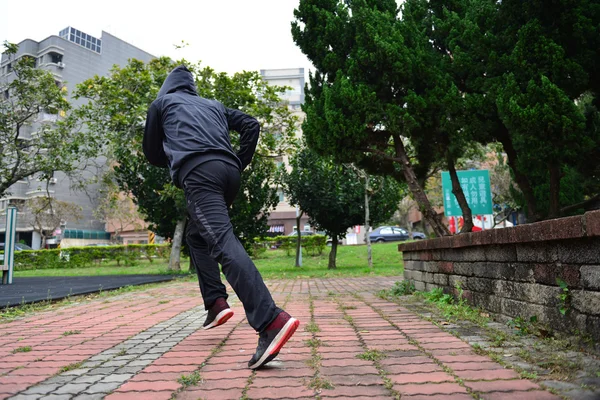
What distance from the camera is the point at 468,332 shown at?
312 centimetres

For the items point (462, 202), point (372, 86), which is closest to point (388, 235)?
point (462, 202)

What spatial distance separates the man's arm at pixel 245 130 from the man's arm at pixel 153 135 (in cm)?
48

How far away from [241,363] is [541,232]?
1.96 meters

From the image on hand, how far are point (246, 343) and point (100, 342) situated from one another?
3.52 feet

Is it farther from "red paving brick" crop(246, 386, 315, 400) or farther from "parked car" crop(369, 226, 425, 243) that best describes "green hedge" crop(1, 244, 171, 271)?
"red paving brick" crop(246, 386, 315, 400)

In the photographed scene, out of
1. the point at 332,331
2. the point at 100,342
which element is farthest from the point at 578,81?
→ the point at 100,342

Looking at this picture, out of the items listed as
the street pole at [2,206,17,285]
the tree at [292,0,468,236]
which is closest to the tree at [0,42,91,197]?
the street pole at [2,206,17,285]

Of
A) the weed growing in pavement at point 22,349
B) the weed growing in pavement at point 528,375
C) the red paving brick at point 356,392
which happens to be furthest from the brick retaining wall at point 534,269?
the weed growing in pavement at point 22,349

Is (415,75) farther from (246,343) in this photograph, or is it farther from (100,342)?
(100,342)

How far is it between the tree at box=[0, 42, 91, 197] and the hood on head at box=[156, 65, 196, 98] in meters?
14.5

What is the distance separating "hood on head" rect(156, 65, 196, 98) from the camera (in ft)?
10.5

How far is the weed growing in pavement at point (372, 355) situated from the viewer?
2471 mm

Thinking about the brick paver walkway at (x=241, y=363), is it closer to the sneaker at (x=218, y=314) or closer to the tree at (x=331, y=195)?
the sneaker at (x=218, y=314)

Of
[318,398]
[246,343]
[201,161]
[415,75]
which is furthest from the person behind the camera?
[415,75]
